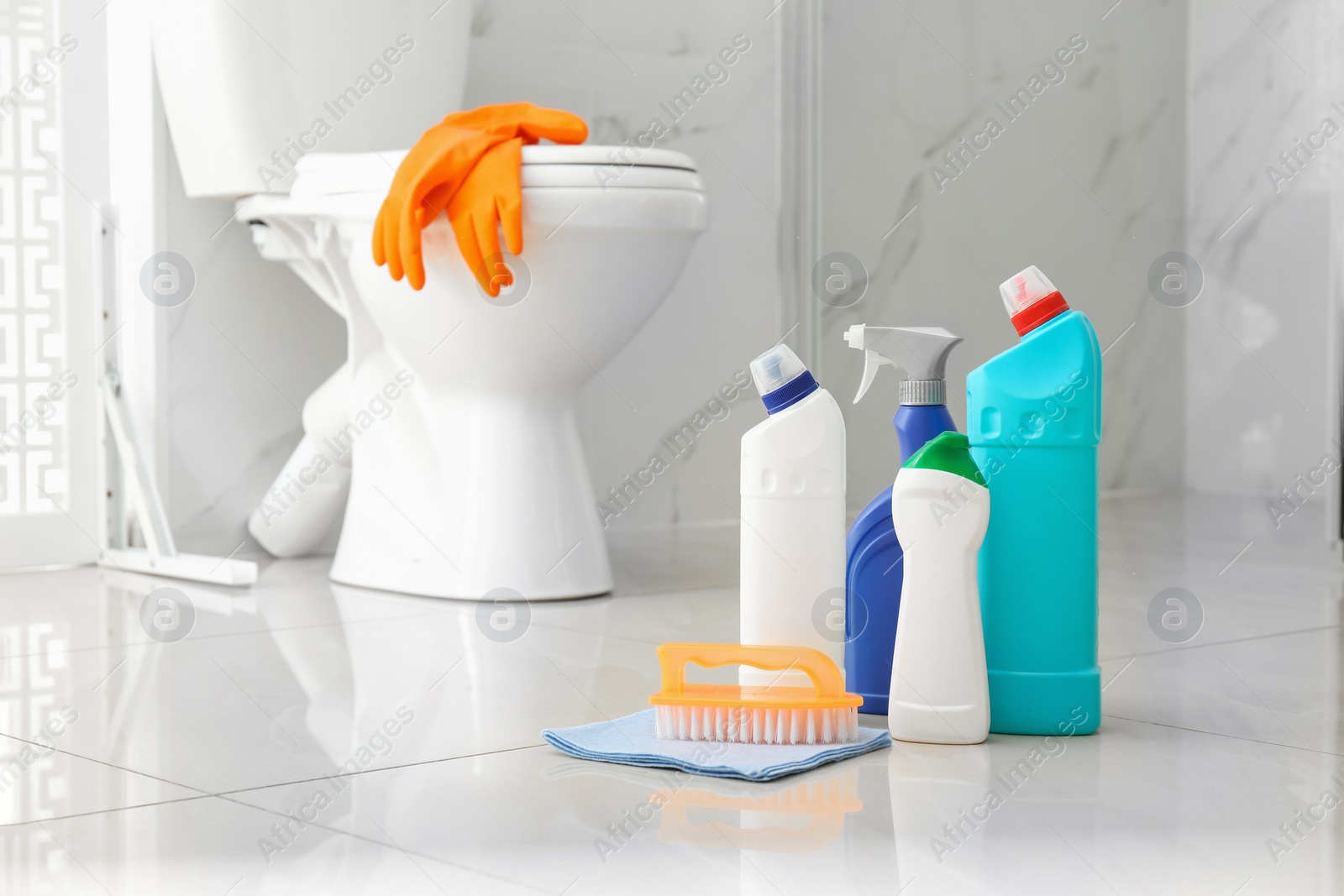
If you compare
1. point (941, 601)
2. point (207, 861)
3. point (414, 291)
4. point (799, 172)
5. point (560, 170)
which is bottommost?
point (207, 861)

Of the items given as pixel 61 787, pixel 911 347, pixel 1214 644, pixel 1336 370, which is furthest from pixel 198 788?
pixel 1336 370

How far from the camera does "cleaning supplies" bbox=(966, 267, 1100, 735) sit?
1023 millimetres

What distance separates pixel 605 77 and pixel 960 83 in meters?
0.68

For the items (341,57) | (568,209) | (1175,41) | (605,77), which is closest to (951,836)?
(568,209)

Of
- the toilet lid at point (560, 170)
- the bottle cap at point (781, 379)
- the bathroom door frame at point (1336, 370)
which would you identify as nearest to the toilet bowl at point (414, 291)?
the toilet lid at point (560, 170)

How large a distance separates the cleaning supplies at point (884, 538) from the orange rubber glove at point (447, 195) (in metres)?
0.57

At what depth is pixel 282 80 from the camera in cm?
181

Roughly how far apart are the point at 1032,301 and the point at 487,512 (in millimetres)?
802

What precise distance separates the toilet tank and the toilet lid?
13 centimetres

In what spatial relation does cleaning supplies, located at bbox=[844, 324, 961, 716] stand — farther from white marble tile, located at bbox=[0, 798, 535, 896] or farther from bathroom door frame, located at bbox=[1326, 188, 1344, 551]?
bathroom door frame, located at bbox=[1326, 188, 1344, 551]

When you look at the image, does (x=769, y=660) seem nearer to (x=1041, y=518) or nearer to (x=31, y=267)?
(x=1041, y=518)

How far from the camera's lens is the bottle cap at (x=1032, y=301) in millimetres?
1038

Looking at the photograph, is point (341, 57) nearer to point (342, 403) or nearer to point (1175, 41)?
point (342, 403)

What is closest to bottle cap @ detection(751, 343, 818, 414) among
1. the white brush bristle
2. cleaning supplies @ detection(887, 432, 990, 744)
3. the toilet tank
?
cleaning supplies @ detection(887, 432, 990, 744)
